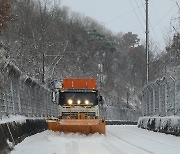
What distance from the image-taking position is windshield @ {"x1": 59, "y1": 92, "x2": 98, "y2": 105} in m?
23.2

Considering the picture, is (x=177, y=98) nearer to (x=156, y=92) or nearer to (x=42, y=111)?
(x=156, y=92)

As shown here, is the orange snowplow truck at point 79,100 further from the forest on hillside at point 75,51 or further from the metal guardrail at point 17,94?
the forest on hillside at point 75,51

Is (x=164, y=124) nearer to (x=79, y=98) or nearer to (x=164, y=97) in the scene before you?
(x=164, y=97)

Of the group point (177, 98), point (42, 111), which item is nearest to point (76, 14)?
point (42, 111)

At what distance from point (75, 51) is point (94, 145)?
6934cm

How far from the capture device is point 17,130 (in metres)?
16.1

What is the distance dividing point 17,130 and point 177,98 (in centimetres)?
921

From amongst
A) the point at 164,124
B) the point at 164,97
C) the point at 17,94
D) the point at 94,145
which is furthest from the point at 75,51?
the point at 94,145

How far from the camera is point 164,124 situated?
22.6 meters

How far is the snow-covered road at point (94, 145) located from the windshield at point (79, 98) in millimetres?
3132

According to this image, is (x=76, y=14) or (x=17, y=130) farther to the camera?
(x=76, y=14)

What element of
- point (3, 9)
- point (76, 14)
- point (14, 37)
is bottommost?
point (3, 9)

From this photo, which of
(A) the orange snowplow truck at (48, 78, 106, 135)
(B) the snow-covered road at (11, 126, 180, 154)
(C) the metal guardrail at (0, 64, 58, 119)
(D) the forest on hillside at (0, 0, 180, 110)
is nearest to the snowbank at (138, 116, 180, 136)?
(B) the snow-covered road at (11, 126, 180, 154)

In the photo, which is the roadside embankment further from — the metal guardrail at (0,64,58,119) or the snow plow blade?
the snow plow blade
